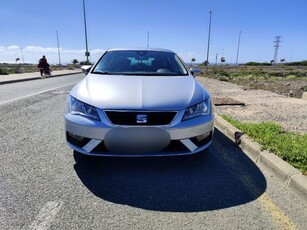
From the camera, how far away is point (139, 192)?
9.65ft

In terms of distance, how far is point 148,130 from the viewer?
3.02m

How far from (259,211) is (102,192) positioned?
63.2 inches

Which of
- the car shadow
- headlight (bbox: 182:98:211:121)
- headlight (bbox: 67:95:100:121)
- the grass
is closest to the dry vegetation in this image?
the grass

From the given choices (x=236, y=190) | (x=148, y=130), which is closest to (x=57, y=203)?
(x=148, y=130)

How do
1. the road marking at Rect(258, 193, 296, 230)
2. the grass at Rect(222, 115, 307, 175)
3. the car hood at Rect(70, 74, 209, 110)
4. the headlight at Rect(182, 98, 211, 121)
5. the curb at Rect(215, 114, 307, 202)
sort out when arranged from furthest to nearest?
the grass at Rect(222, 115, 307, 175)
the headlight at Rect(182, 98, 211, 121)
the car hood at Rect(70, 74, 209, 110)
the curb at Rect(215, 114, 307, 202)
the road marking at Rect(258, 193, 296, 230)

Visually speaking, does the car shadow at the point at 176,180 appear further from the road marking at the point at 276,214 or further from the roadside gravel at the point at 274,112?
the roadside gravel at the point at 274,112

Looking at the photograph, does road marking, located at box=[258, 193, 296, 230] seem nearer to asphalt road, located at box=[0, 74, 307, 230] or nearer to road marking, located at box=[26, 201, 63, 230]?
asphalt road, located at box=[0, 74, 307, 230]

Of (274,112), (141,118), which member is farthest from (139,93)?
(274,112)

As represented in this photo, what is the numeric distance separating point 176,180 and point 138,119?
2.88ft

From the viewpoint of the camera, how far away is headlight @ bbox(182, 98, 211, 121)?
3.18 meters

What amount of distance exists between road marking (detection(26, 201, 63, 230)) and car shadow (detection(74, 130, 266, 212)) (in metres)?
0.43

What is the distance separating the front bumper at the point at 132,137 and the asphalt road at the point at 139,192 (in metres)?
0.35

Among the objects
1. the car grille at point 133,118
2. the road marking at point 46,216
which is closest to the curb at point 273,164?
the car grille at point 133,118

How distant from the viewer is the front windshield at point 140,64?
4.41 meters
